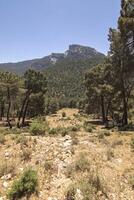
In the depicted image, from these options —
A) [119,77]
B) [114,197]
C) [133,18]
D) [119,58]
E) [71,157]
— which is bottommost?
[114,197]

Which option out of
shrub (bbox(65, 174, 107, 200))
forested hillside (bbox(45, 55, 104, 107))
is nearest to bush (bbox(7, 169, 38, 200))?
shrub (bbox(65, 174, 107, 200))

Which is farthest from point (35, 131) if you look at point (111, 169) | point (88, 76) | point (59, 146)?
point (88, 76)

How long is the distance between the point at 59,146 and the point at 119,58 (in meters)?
15.9

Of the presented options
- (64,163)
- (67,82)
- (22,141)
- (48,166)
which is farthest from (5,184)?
(67,82)

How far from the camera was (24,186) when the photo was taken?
9.84 meters

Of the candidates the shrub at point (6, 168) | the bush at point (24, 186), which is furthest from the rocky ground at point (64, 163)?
the bush at point (24, 186)

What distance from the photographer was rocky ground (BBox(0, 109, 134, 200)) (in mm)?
9906

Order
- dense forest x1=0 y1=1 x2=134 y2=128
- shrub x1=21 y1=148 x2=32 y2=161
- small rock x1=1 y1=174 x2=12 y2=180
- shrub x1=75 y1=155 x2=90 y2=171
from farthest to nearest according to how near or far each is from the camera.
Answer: dense forest x1=0 y1=1 x2=134 y2=128 < shrub x1=21 y1=148 x2=32 y2=161 < shrub x1=75 y1=155 x2=90 y2=171 < small rock x1=1 y1=174 x2=12 y2=180

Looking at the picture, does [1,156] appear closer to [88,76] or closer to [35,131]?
[35,131]

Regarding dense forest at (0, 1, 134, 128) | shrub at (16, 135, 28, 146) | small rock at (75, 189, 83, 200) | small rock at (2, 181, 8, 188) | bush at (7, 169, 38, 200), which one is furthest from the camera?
dense forest at (0, 1, 134, 128)

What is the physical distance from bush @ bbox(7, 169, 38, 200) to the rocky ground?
1.02ft

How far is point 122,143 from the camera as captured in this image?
1581 centimetres

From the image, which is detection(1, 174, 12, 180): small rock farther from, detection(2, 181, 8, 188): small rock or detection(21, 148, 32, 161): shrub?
detection(21, 148, 32, 161): shrub

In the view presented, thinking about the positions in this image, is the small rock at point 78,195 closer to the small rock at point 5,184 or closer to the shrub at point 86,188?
the shrub at point 86,188
